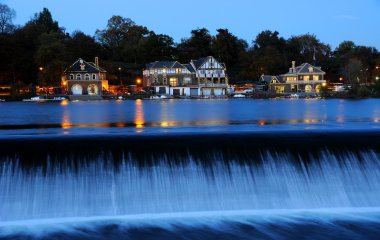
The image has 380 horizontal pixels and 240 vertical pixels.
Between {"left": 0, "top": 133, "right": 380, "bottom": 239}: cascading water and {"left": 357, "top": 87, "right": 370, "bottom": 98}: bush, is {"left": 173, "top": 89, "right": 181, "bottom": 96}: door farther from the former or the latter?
{"left": 0, "top": 133, "right": 380, "bottom": 239}: cascading water

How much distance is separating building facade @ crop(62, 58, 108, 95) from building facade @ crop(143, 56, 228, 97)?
959 cm

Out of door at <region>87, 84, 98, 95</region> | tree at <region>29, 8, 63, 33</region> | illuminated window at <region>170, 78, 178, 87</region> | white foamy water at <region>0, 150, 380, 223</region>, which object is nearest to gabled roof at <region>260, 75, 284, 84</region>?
illuminated window at <region>170, 78, 178, 87</region>

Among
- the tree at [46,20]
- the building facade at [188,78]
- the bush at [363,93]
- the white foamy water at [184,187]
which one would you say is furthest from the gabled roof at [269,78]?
the white foamy water at [184,187]

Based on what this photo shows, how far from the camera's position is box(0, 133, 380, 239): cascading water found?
9.88 meters

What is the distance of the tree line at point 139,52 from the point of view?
241ft

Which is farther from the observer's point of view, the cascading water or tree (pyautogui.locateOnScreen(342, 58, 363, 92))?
tree (pyautogui.locateOnScreen(342, 58, 363, 92))

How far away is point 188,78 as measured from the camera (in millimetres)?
81062

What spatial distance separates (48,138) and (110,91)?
66700mm

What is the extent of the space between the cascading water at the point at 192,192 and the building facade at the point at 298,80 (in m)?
74.7

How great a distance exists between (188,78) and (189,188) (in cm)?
7041

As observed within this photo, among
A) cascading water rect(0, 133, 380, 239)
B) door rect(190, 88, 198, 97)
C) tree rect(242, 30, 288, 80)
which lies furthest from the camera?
tree rect(242, 30, 288, 80)

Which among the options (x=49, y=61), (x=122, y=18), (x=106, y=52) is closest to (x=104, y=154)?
(x=49, y=61)

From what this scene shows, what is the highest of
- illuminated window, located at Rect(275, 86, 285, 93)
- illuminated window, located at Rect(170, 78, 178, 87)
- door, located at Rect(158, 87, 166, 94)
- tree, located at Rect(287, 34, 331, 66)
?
tree, located at Rect(287, 34, 331, 66)

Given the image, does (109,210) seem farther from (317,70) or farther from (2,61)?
(317,70)
